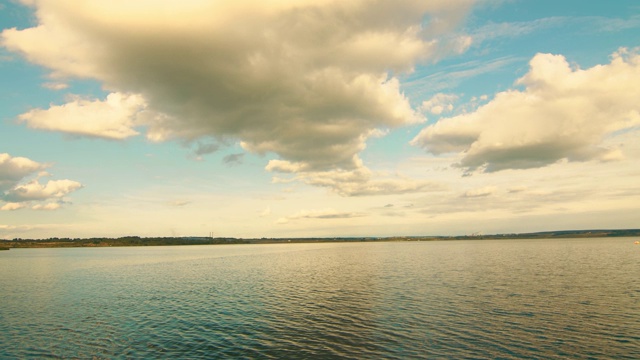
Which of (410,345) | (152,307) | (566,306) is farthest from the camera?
(152,307)

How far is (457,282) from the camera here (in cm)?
7138

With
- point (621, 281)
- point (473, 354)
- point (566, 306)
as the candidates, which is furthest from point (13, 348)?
point (621, 281)

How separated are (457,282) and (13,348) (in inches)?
2645

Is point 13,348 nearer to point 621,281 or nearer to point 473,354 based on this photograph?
point 473,354

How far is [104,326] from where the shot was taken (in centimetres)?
4194

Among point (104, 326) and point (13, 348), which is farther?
point (104, 326)

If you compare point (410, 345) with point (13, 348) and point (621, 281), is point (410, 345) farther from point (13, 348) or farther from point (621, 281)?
point (621, 281)

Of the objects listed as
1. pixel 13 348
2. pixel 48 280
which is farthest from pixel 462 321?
pixel 48 280

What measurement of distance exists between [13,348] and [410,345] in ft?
121

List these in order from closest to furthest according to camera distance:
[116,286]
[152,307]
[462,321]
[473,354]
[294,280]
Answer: [473,354] → [462,321] → [152,307] → [116,286] → [294,280]

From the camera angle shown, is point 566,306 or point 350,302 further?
point 350,302

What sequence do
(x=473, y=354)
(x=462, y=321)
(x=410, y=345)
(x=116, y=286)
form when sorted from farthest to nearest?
1. (x=116, y=286)
2. (x=462, y=321)
3. (x=410, y=345)
4. (x=473, y=354)

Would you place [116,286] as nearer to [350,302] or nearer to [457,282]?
[350,302]

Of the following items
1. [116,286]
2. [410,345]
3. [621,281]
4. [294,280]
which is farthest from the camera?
[294,280]
